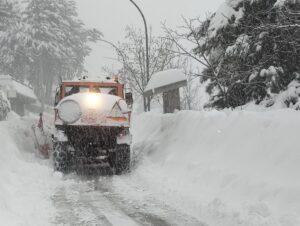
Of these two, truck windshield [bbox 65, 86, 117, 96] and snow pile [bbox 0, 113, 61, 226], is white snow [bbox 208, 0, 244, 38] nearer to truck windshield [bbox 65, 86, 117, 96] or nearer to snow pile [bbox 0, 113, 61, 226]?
truck windshield [bbox 65, 86, 117, 96]

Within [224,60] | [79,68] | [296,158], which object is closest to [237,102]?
[224,60]

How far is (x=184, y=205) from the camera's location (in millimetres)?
7375

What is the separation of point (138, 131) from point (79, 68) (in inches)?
1952

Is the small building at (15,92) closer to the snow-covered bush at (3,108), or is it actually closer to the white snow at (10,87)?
the white snow at (10,87)

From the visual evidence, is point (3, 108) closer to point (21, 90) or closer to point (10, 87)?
point (10, 87)

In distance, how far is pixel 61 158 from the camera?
1087 centimetres

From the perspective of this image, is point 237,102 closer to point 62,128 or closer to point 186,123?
point 186,123

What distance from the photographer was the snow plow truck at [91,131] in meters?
10.6

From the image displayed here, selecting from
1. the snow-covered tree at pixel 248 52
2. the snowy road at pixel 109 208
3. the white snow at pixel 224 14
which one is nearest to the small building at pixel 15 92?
the snow-covered tree at pixel 248 52

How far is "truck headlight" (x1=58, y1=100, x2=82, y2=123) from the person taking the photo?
10.5 metres

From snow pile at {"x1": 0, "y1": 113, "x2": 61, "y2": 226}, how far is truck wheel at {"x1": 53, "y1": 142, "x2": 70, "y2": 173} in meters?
0.23

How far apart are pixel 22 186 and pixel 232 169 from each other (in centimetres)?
384

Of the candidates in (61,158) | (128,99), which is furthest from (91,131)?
(128,99)

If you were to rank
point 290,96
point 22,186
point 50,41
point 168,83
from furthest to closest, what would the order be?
point 50,41 → point 168,83 → point 290,96 → point 22,186
